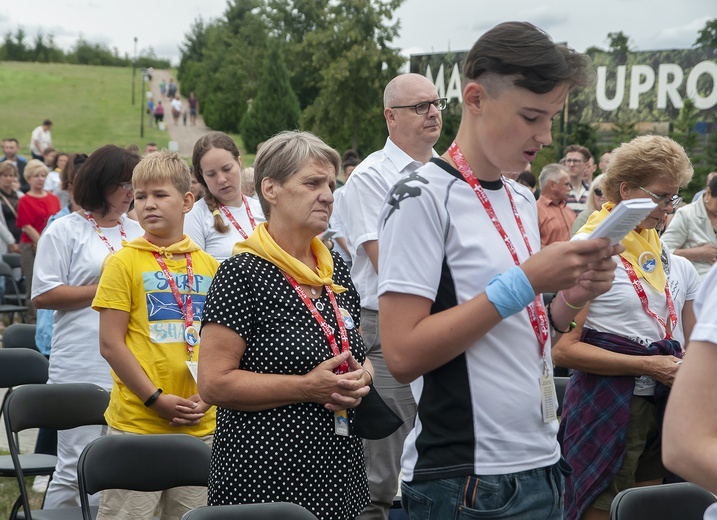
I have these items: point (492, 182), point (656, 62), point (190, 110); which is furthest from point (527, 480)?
point (190, 110)

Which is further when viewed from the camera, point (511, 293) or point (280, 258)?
point (280, 258)

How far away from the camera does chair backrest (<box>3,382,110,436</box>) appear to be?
4.03 m

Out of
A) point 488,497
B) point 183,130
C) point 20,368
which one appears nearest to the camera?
point 488,497

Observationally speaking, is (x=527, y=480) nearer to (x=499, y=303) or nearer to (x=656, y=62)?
(x=499, y=303)

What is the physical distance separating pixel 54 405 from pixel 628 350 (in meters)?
2.51

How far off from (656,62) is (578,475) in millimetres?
19203

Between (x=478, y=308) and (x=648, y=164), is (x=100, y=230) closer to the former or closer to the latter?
(x=648, y=164)

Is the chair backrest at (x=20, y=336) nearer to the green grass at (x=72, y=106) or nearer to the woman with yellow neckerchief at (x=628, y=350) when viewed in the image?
the woman with yellow neckerchief at (x=628, y=350)

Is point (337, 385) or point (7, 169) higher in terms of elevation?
point (7, 169)

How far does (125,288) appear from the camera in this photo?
3.48m

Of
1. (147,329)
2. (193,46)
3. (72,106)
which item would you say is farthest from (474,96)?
(193,46)

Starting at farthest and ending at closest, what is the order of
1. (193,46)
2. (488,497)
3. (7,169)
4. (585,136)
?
(193,46) < (585,136) < (7,169) < (488,497)

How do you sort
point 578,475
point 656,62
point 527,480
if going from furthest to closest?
1. point 656,62
2. point 578,475
3. point 527,480

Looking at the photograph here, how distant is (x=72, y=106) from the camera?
59.8 meters
